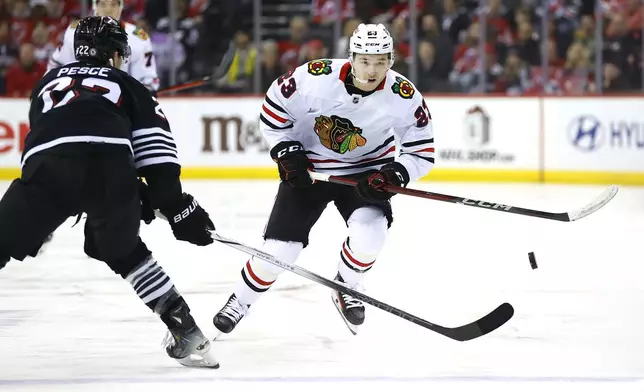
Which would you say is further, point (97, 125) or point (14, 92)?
point (14, 92)

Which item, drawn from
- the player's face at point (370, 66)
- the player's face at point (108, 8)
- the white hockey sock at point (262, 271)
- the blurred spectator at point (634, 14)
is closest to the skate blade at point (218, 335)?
the white hockey sock at point (262, 271)

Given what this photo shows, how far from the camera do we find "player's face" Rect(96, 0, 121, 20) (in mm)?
5422

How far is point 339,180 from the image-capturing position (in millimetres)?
3893

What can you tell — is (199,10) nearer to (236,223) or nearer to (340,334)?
(236,223)

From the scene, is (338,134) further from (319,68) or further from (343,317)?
(343,317)

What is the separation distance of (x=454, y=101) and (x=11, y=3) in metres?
4.05

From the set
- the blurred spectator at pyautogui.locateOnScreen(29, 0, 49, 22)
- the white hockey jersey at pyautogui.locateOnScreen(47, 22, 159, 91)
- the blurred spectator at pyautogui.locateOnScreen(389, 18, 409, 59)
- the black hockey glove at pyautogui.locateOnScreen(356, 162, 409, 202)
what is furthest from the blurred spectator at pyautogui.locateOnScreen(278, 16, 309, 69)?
the black hockey glove at pyautogui.locateOnScreen(356, 162, 409, 202)

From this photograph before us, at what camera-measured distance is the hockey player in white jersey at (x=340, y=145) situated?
3.80 metres

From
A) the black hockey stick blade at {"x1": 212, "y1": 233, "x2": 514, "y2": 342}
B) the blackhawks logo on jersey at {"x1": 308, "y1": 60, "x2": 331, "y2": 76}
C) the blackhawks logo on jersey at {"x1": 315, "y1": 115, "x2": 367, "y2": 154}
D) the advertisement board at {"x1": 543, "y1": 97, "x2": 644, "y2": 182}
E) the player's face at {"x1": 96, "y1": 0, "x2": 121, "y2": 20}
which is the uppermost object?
the player's face at {"x1": 96, "y1": 0, "x2": 121, "y2": 20}

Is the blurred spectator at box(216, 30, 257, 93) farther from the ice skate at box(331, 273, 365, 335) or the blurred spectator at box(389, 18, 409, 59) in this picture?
the ice skate at box(331, 273, 365, 335)

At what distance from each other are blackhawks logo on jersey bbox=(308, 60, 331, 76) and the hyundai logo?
18.8 feet

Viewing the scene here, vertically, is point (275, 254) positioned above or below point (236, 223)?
above

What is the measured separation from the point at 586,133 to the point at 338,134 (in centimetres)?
573

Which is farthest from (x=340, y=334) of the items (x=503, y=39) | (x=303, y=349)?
(x=503, y=39)
